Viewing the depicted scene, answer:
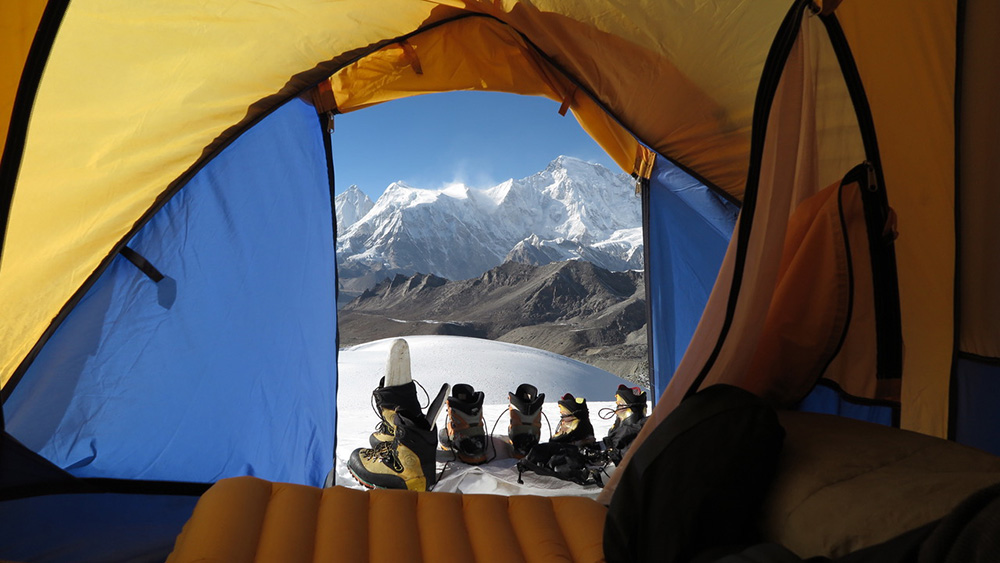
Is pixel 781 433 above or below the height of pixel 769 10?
below

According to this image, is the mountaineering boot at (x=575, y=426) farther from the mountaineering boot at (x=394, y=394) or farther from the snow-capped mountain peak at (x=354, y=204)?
the snow-capped mountain peak at (x=354, y=204)

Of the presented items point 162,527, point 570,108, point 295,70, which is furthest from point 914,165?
point 162,527

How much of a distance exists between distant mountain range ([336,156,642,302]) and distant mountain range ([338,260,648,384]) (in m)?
6.12

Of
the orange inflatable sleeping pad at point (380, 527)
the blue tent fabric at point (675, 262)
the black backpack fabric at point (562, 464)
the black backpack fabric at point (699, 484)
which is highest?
the blue tent fabric at point (675, 262)

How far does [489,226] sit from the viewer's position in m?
46.4

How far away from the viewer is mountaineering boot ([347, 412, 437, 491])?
183cm

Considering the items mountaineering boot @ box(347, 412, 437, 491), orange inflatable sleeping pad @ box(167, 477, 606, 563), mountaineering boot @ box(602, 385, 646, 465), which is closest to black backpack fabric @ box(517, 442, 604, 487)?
mountaineering boot @ box(602, 385, 646, 465)

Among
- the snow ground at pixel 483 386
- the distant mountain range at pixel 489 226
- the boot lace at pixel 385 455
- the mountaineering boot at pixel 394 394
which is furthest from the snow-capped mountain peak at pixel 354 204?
the boot lace at pixel 385 455

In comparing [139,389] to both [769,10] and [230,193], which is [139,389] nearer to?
[230,193]

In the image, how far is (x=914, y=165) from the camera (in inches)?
49.9

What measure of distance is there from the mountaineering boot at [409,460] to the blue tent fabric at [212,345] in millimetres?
281

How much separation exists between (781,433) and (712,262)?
1362mm

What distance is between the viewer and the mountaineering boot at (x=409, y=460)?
1.83 metres

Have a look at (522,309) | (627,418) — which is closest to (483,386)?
(627,418)
